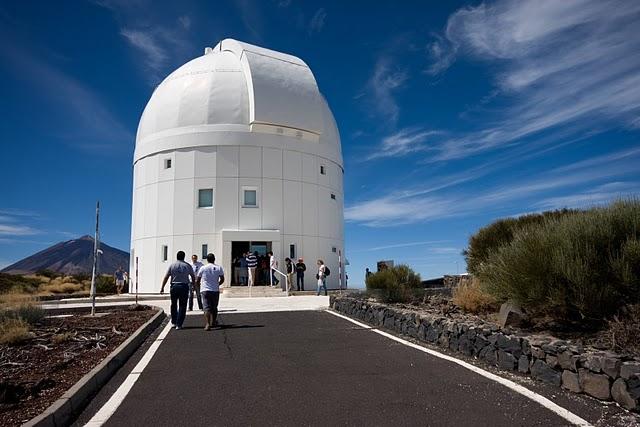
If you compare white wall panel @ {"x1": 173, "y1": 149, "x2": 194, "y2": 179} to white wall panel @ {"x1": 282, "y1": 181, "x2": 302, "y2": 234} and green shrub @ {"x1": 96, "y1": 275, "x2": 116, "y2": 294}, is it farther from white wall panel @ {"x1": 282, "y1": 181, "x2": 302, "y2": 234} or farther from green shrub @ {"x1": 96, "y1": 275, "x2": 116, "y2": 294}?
green shrub @ {"x1": 96, "y1": 275, "x2": 116, "y2": 294}

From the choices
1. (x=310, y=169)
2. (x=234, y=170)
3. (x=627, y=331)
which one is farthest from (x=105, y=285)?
(x=627, y=331)

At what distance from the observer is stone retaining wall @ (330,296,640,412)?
4.34 metres

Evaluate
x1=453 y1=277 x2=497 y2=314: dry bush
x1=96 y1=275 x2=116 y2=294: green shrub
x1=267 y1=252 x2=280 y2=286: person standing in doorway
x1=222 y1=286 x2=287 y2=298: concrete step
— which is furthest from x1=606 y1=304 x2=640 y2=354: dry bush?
x1=96 y1=275 x2=116 y2=294: green shrub

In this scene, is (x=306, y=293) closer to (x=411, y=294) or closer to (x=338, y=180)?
(x=338, y=180)

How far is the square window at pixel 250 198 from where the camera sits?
82.7ft

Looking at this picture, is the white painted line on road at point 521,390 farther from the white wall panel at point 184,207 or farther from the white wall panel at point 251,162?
the white wall panel at point 184,207

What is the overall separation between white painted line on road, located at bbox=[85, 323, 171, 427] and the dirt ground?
0.45 metres

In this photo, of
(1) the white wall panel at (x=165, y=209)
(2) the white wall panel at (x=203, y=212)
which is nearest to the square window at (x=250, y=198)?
(2) the white wall panel at (x=203, y=212)

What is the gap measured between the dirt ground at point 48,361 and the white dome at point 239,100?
16440 mm

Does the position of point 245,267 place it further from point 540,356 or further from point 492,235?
point 540,356

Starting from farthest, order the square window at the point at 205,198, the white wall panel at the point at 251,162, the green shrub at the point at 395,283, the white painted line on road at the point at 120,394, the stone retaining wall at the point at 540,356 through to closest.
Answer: the white wall panel at the point at 251,162 < the square window at the point at 205,198 < the green shrub at the point at 395,283 < the stone retaining wall at the point at 540,356 < the white painted line on road at the point at 120,394

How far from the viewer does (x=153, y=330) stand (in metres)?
10.1

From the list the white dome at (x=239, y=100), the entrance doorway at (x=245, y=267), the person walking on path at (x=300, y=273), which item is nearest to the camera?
the person walking on path at (x=300, y=273)

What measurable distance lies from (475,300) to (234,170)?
18314mm
